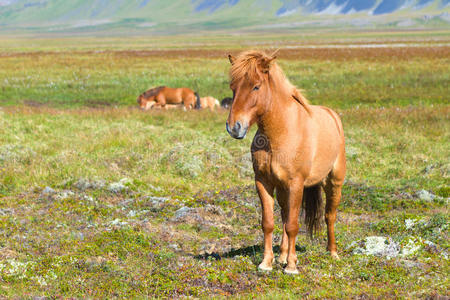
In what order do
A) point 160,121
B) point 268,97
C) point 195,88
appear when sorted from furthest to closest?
point 195,88 → point 160,121 → point 268,97

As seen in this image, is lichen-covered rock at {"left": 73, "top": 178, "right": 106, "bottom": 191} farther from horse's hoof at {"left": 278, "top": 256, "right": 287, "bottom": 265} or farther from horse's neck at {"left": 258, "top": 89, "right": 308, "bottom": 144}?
horse's neck at {"left": 258, "top": 89, "right": 308, "bottom": 144}

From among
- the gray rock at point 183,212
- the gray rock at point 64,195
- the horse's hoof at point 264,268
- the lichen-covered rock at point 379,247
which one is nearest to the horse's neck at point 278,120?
the horse's hoof at point 264,268

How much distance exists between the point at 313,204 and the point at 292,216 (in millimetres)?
1328

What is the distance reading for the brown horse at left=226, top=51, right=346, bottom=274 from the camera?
18.8 feet

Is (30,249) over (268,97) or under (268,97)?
under

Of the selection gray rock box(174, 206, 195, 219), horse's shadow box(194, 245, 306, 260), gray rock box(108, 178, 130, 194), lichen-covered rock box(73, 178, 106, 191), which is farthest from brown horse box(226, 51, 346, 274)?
lichen-covered rock box(73, 178, 106, 191)

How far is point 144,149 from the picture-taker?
1528cm

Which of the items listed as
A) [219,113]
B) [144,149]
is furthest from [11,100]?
[144,149]

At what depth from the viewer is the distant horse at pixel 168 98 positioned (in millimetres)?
26797

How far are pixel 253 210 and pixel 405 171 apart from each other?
5.57 m

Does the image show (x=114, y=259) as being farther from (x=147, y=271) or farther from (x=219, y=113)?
(x=219, y=113)

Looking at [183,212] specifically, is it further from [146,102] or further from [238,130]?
[146,102]

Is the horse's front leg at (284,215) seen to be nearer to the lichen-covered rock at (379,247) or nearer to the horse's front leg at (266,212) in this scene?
the horse's front leg at (266,212)

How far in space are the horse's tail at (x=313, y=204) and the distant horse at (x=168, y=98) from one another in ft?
64.2
